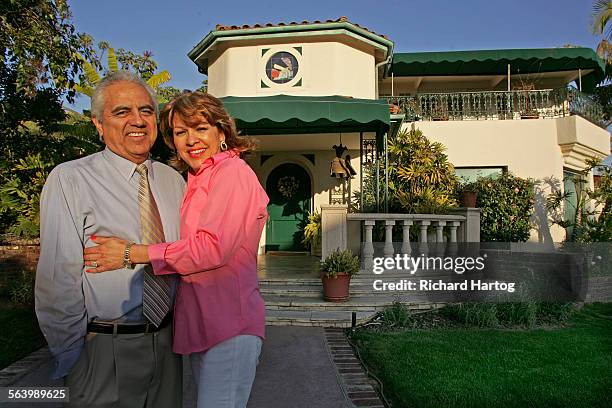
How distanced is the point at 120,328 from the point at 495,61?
45.8ft

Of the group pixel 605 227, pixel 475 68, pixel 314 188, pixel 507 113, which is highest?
pixel 475 68

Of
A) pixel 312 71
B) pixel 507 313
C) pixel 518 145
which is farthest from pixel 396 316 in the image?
pixel 518 145

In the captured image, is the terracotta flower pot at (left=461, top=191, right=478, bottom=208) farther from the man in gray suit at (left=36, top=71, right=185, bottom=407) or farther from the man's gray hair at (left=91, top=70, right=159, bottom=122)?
the man's gray hair at (left=91, top=70, right=159, bottom=122)

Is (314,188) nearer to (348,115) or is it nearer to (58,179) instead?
(348,115)

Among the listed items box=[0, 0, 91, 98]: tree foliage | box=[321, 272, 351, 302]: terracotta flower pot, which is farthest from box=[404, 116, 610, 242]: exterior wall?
box=[0, 0, 91, 98]: tree foliage

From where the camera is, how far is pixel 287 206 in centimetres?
1126

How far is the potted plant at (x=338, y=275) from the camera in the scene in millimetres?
6219

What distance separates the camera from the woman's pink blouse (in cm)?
155

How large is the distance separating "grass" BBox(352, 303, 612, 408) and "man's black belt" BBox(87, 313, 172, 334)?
244cm

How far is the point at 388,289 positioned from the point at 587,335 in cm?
277

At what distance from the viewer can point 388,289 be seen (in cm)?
690

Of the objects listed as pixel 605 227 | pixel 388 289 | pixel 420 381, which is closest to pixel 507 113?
pixel 605 227

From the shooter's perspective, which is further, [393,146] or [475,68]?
[475,68]

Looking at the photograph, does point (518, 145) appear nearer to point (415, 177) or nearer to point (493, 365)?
point (415, 177)
